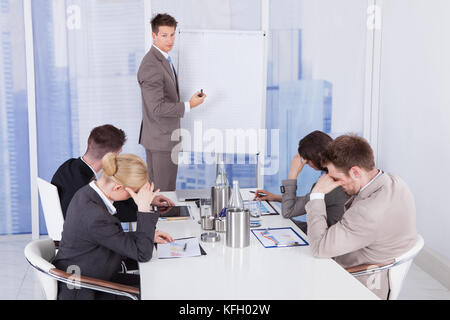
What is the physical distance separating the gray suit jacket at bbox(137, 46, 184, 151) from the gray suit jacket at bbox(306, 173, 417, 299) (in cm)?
192

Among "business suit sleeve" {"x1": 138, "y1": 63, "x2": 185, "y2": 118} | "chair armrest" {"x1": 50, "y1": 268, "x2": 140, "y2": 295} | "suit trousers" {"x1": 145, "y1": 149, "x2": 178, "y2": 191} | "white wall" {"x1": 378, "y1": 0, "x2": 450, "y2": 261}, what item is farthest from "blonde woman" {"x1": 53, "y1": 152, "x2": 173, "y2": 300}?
"white wall" {"x1": 378, "y1": 0, "x2": 450, "y2": 261}

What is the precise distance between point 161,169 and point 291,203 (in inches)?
66.3

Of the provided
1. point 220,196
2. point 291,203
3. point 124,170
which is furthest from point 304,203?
point 124,170

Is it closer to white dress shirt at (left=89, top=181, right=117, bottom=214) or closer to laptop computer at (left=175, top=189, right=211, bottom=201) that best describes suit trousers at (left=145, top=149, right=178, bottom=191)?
laptop computer at (left=175, top=189, right=211, bottom=201)

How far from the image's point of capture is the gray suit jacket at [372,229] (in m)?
1.87

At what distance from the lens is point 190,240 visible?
6.87ft

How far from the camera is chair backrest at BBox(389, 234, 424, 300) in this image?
1961 millimetres

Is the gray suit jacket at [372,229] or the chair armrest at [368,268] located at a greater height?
the gray suit jacket at [372,229]

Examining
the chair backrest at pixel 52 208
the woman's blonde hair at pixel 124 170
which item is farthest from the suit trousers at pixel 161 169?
the woman's blonde hair at pixel 124 170

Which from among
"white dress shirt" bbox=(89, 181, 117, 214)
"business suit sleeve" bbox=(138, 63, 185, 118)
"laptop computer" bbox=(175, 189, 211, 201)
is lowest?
"laptop computer" bbox=(175, 189, 211, 201)

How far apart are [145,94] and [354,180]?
6.96 ft

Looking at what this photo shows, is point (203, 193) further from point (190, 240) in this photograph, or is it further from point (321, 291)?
point (321, 291)

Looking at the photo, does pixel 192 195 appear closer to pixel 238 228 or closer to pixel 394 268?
pixel 238 228

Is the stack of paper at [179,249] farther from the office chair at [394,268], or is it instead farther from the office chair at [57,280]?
the office chair at [394,268]
